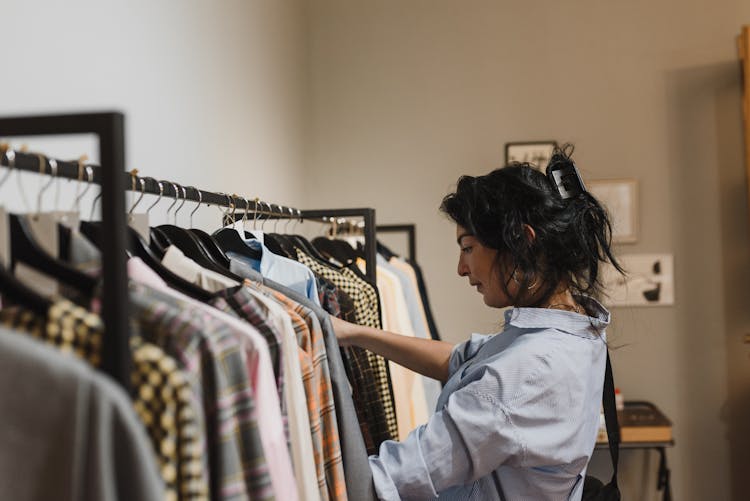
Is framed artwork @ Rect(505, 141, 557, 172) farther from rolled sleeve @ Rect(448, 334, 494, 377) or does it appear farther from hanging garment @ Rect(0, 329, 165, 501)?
hanging garment @ Rect(0, 329, 165, 501)

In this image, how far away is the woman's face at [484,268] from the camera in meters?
1.35

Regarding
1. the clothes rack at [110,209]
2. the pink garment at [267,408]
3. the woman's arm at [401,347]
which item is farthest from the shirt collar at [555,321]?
the clothes rack at [110,209]

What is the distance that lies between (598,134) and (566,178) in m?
1.91

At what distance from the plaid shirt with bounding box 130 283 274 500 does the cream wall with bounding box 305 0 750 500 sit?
2388 mm

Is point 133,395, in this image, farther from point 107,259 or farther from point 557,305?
point 557,305

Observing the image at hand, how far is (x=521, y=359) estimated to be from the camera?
1.22 meters

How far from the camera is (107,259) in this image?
0.61m

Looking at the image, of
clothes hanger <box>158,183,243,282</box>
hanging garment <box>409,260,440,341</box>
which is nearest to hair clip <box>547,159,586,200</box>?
clothes hanger <box>158,183,243,282</box>

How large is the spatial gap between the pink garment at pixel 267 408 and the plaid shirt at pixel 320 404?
147mm

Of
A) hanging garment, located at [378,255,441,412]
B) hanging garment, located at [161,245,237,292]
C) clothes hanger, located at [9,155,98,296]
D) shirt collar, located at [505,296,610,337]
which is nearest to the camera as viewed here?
clothes hanger, located at [9,155,98,296]

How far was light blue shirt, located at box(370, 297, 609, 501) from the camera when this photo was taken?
1178 millimetres

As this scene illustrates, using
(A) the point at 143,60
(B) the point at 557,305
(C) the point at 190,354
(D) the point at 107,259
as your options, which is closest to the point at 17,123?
(D) the point at 107,259

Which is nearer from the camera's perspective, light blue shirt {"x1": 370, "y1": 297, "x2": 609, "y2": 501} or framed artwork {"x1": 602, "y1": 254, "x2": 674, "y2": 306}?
light blue shirt {"x1": 370, "y1": 297, "x2": 609, "y2": 501}

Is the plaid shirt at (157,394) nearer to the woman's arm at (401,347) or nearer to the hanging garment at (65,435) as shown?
the hanging garment at (65,435)
